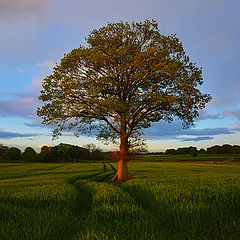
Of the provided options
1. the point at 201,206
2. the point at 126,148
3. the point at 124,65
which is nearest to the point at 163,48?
the point at 124,65

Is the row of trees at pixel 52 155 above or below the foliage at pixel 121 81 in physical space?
below

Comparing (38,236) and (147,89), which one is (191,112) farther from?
(38,236)

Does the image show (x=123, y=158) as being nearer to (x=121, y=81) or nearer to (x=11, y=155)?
(x=121, y=81)

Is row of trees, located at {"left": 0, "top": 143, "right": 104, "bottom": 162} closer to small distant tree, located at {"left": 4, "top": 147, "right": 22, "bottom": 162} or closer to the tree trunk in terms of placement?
small distant tree, located at {"left": 4, "top": 147, "right": 22, "bottom": 162}

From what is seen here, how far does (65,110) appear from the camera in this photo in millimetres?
21891

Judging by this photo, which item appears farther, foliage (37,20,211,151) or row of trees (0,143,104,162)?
row of trees (0,143,104,162)

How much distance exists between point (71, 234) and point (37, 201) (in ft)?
13.0

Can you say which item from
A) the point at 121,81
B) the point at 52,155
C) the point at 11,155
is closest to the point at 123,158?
the point at 121,81

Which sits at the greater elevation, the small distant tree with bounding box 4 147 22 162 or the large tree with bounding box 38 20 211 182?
the large tree with bounding box 38 20 211 182

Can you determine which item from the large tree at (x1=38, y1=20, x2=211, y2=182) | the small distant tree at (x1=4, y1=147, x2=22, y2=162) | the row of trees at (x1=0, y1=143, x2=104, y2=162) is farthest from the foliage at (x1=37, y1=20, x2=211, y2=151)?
the small distant tree at (x1=4, y1=147, x2=22, y2=162)

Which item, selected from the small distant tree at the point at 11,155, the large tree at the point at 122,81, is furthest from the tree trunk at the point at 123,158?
the small distant tree at the point at 11,155

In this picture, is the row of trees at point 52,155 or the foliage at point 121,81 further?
the row of trees at point 52,155

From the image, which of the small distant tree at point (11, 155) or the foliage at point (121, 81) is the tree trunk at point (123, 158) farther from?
the small distant tree at point (11, 155)

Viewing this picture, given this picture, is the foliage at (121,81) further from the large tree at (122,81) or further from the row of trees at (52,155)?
the row of trees at (52,155)
